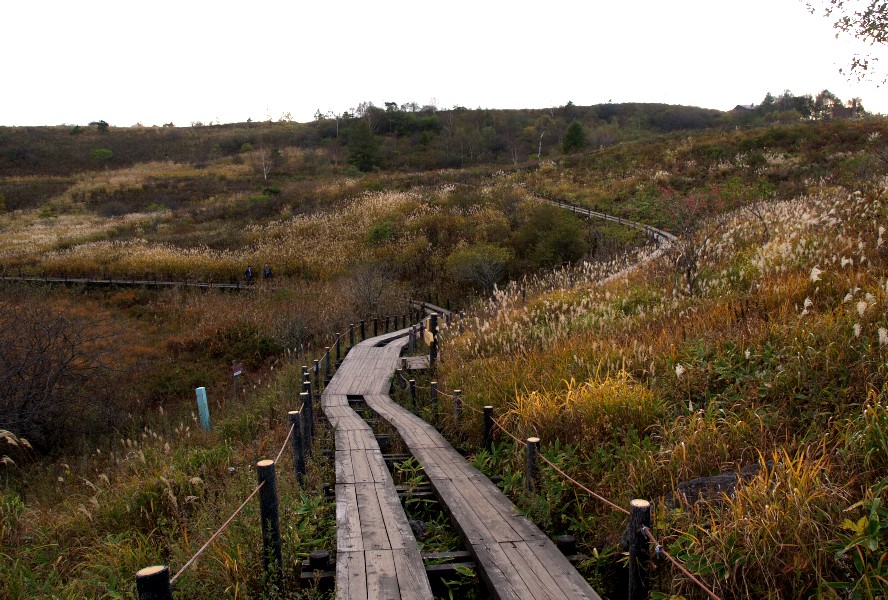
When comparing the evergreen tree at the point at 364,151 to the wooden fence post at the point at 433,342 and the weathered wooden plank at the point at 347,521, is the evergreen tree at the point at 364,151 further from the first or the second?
the weathered wooden plank at the point at 347,521

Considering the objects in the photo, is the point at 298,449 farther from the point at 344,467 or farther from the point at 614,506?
the point at 614,506

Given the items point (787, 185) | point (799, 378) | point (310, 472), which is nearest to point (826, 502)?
point (799, 378)

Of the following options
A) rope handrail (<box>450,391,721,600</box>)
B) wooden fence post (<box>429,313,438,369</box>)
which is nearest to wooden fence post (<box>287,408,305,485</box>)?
rope handrail (<box>450,391,721,600</box>)

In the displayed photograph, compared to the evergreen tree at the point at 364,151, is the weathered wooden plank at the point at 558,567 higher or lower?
lower

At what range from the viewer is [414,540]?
16.0 ft

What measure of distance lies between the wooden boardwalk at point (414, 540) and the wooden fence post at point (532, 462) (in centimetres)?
27

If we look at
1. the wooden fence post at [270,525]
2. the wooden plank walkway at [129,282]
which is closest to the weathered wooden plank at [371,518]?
the wooden fence post at [270,525]

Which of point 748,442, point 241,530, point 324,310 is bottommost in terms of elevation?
point 324,310

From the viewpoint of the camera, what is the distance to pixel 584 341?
333 inches

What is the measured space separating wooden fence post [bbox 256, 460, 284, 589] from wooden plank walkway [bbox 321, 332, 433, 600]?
46cm

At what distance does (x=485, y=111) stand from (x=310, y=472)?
344 feet

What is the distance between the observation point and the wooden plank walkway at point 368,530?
164 inches

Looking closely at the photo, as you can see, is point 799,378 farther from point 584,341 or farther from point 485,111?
point 485,111

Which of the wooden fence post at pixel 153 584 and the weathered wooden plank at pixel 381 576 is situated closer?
the wooden fence post at pixel 153 584
